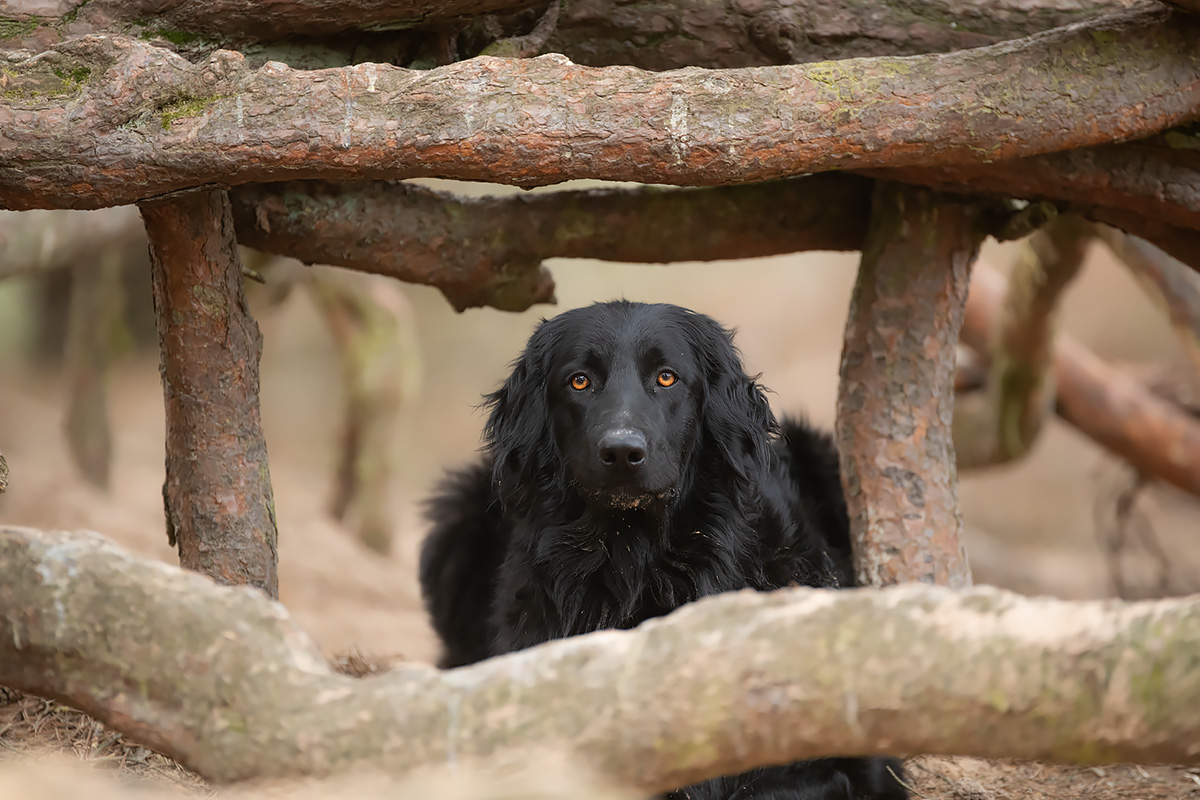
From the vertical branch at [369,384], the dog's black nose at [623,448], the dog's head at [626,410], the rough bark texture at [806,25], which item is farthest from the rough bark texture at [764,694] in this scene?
the vertical branch at [369,384]

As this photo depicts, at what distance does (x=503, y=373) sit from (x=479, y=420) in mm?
1016

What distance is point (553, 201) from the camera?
13.8 ft

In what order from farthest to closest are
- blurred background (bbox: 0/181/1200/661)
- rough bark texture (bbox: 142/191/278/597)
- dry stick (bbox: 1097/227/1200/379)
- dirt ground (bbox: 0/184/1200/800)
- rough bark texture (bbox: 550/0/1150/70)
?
blurred background (bbox: 0/181/1200/661) → dirt ground (bbox: 0/184/1200/800) → dry stick (bbox: 1097/227/1200/379) → rough bark texture (bbox: 550/0/1150/70) → rough bark texture (bbox: 142/191/278/597)

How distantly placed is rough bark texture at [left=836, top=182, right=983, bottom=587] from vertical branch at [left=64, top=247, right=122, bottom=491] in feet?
18.5

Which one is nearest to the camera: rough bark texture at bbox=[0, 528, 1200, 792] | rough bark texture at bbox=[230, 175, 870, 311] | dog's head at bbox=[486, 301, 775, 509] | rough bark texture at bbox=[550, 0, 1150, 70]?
rough bark texture at bbox=[0, 528, 1200, 792]

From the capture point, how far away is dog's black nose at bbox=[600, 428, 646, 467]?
315 centimetres

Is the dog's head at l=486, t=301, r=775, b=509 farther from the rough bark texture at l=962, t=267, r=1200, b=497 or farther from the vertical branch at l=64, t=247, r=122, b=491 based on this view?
the vertical branch at l=64, t=247, r=122, b=491

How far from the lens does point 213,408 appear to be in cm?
346

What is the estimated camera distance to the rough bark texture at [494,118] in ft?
9.22

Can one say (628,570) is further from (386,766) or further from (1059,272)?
(1059,272)

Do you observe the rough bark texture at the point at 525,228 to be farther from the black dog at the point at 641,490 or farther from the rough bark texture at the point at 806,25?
the rough bark texture at the point at 806,25

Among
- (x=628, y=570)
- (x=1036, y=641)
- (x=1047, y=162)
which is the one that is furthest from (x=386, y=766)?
(x=1047, y=162)

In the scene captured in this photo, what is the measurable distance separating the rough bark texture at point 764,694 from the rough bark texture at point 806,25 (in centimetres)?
230

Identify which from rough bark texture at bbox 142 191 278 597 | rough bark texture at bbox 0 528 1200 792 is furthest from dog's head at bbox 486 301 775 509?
rough bark texture at bbox 0 528 1200 792
